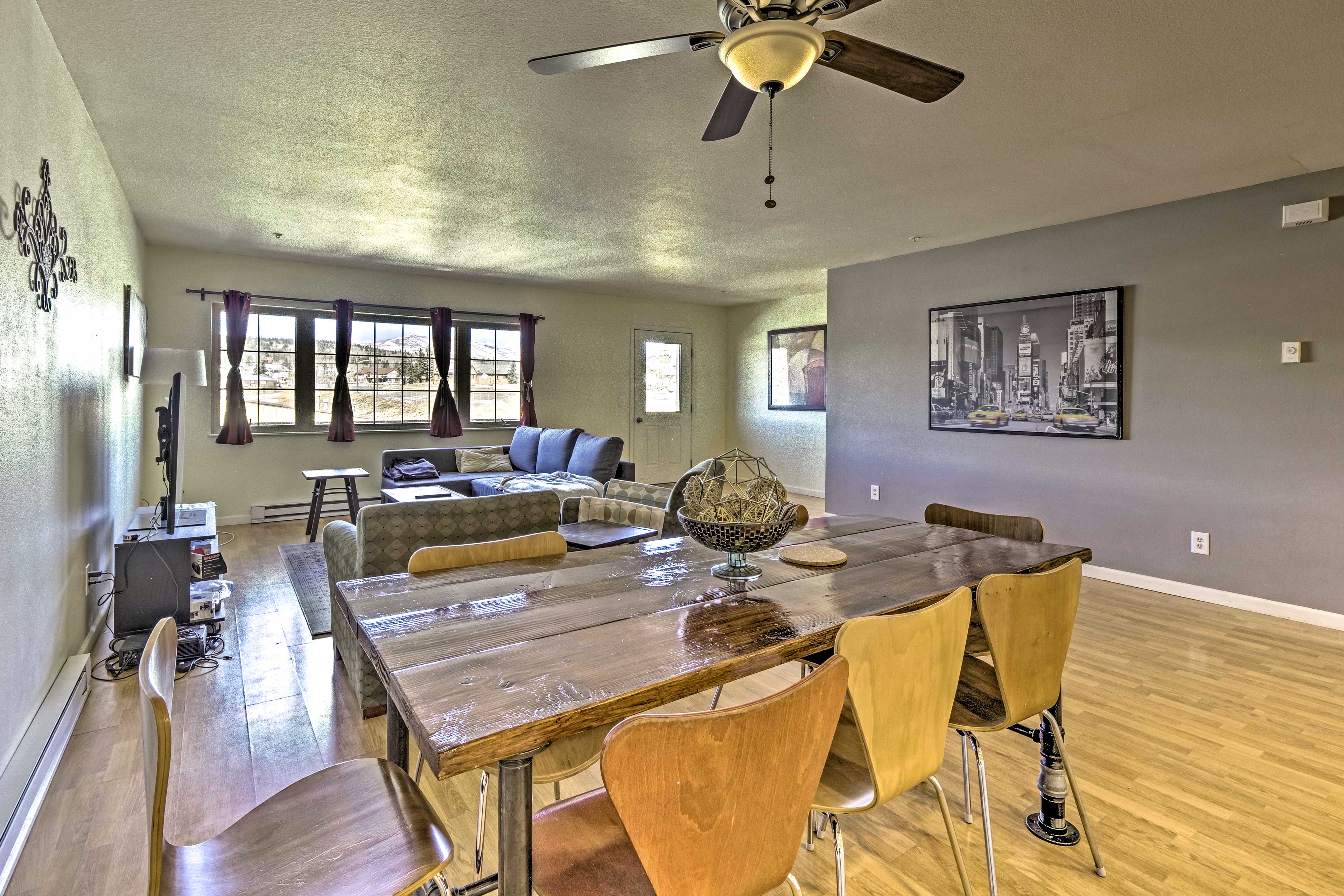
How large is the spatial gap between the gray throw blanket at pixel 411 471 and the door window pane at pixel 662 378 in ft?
9.83

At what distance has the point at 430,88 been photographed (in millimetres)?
2641

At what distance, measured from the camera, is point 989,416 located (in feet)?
16.3

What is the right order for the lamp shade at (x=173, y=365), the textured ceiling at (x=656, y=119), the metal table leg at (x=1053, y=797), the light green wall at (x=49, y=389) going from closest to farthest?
the metal table leg at (x=1053, y=797), the light green wall at (x=49, y=389), the textured ceiling at (x=656, y=119), the lamp shade at (x=173, y=365)

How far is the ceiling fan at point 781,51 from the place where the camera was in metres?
1.58

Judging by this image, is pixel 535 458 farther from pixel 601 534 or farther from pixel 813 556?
pixel 813 556

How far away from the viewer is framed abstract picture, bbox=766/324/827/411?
774 cm

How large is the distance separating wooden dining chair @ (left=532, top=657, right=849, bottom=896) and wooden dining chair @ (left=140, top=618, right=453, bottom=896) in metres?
0.21

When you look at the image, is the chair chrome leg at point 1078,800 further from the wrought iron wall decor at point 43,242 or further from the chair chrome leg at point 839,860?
the wrought iron wall decor at point 43,242

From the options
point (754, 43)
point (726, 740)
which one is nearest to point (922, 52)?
point (754, 43)

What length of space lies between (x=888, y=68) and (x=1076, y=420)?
11.5 ft

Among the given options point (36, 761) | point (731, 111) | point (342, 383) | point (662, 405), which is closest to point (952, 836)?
point (731, 111)

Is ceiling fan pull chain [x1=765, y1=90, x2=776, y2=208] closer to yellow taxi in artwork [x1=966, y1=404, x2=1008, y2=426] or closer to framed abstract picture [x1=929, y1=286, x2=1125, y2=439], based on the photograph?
framed abstract picture [x1=929, y1=286, x2=1125, y2=439]

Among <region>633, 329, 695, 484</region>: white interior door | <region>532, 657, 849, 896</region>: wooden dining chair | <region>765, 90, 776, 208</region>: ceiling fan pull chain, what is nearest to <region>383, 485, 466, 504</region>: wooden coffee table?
<region>633, 329, 695, 484</region>: white interior door

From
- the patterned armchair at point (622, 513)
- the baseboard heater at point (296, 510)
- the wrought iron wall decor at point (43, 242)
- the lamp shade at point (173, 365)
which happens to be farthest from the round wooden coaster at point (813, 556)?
the baseboard heater at point (296, 510)
